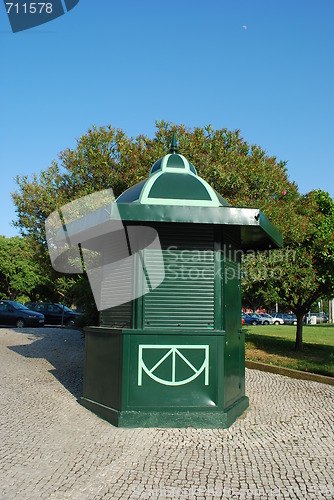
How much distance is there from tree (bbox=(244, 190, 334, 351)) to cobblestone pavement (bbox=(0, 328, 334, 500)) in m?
6.19

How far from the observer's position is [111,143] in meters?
13.9

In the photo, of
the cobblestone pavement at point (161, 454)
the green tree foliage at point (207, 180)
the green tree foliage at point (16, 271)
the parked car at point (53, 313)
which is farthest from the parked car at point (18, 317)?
the green tree foliage at point (16, 271)

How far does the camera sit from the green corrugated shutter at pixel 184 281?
6711 mm

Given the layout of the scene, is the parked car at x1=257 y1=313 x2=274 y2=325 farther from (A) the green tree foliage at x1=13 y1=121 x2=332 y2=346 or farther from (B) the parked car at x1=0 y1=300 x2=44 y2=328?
(A) the green tree foliage at x1=13 y1=121 x2=332 y2=346

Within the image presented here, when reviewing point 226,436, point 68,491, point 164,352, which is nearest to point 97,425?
point 164,352

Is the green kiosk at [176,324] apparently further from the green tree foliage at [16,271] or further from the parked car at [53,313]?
the green tree foliage at [16,271]

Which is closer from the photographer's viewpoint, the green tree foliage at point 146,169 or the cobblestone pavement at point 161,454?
the cobblestone pavement at point 161,454

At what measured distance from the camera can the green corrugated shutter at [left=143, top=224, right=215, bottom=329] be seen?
671 cm

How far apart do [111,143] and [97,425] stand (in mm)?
9468

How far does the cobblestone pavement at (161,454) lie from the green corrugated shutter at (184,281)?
1.57 m

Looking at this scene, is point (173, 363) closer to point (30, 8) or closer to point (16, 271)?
point (30, 8)

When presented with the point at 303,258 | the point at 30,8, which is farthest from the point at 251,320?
the point at 30,8

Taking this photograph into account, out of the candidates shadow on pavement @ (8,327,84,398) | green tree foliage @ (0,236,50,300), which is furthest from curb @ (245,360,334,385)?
green tree foliage @ (0,236,50,300)

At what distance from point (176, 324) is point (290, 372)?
18.7 feet
